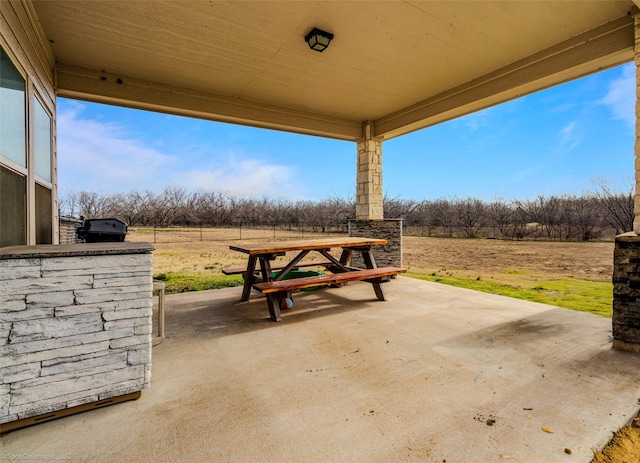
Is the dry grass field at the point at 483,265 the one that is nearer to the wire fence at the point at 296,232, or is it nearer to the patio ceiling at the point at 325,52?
the wire fence at the point at 296,232

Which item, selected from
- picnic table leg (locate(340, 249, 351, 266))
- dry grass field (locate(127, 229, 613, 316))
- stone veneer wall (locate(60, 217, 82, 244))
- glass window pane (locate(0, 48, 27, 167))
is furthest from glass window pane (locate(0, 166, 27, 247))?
picnic table leg (locate(340, 249, 351, 266))

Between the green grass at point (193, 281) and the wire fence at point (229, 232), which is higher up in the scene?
the wire fence at point (229, 232)

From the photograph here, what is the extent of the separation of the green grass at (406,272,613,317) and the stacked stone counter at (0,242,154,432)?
480 centimetres

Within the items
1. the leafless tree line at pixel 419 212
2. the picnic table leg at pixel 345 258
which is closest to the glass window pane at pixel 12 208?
the leafless tree line at pixel 419 212

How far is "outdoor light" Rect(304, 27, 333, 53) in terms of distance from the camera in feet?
9.68

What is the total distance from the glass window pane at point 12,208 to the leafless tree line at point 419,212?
3417mm

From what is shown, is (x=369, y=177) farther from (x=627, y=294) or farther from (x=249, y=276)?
(x=627, y=294)

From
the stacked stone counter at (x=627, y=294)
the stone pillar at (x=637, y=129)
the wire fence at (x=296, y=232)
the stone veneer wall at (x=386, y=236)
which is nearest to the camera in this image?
the stacked stone counter at (x=627, y=294)

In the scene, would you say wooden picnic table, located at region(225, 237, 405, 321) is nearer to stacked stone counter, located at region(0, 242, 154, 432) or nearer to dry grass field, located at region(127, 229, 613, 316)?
stacked stone counter, located at region(0, 242, 154, 432)

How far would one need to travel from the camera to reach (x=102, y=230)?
320 centimetres

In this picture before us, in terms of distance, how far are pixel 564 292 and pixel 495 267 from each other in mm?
3320

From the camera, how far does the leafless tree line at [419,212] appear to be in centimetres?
827

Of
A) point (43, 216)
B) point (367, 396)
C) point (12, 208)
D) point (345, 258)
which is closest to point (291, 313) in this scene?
point (345, 258)

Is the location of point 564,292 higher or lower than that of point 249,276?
lower
